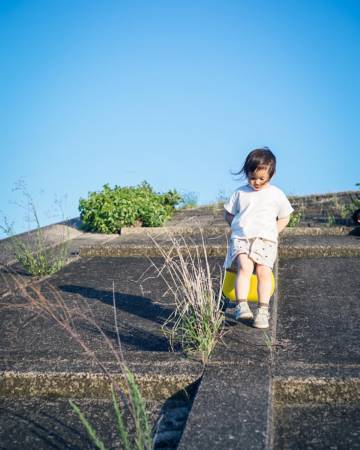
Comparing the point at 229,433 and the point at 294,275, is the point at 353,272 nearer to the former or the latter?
the point at 294,275

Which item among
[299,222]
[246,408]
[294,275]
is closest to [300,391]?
[246,408]

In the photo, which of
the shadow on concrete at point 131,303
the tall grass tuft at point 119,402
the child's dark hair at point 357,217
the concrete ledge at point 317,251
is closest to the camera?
the tall grass tuft at point 119,402

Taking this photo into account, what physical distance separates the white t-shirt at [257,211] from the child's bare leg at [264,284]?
22cm

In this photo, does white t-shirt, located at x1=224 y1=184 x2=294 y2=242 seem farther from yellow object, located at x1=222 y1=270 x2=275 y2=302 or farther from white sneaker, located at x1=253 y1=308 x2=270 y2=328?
white sneaker, located at x1=253 y1=308 x2=270 y2=328

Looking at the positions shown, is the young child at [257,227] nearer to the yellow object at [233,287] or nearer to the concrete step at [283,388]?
the yellow object at [233,287]

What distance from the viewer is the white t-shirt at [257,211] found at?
354cm

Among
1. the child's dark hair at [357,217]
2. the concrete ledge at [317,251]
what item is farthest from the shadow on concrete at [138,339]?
the child's dark hair at [357,217]

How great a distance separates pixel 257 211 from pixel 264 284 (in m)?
0.51

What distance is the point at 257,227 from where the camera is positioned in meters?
3.54

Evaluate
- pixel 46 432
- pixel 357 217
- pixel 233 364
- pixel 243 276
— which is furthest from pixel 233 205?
pixel 357 217

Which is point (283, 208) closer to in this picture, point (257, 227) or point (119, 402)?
point (257, 227)

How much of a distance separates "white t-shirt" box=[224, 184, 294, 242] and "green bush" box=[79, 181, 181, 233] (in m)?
4.32

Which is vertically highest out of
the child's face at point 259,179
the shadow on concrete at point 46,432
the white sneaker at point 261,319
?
the child's face at point 259,179

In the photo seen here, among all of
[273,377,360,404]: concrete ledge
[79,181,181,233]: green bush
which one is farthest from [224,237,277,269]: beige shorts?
[79,181,181,233]: green bush
